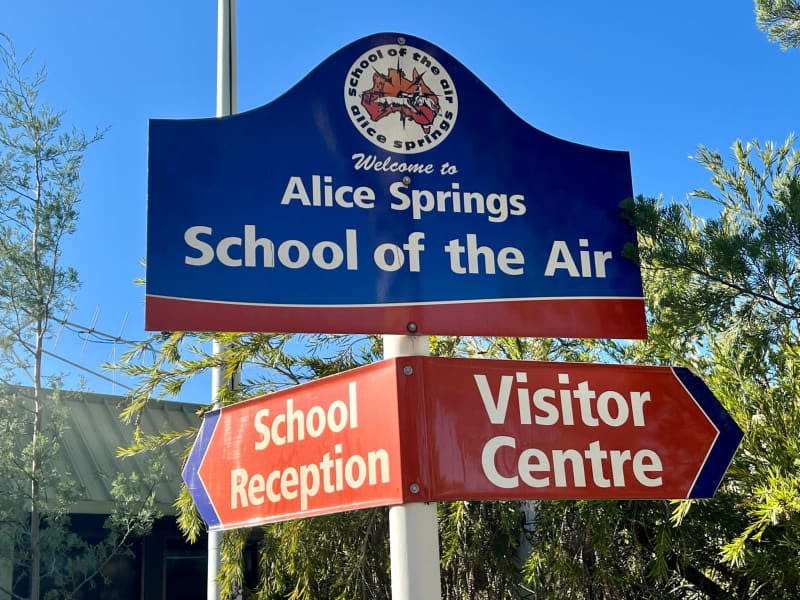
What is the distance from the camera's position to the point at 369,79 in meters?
2.60

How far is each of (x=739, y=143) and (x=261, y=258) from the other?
5.88 feet

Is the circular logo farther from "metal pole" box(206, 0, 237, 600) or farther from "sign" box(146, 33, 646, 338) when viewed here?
"metal pole" box(206, 0, 237, 600)

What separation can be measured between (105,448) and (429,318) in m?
8.68

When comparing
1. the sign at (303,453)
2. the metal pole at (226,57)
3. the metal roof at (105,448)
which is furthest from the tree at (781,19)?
the metal roof at (105,448)

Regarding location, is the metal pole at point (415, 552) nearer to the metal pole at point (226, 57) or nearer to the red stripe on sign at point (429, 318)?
the red stripe on sign at point (429, 318)

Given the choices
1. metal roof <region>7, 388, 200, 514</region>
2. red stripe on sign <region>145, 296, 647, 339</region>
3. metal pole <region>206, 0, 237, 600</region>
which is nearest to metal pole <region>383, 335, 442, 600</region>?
red stripe on sign <region>145, 296, 647, 339</region>

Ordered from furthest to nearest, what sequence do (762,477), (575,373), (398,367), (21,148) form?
1. (21,148)
2. (762,477)
3. (575,373)
4. (398,367)

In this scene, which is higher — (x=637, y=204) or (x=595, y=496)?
(x=637, y=204)

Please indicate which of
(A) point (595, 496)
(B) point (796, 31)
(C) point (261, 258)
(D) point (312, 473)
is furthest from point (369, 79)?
(B) point (796, 31)

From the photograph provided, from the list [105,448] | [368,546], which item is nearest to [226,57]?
[368,546]

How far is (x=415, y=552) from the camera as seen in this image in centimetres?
225

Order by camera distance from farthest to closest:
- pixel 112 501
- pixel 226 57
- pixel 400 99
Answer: pixel 112 501 → pixel 226 57 → pixel 400 99

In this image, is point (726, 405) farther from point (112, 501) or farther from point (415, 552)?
point (112, 501)

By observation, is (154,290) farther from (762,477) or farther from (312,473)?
(762,477)
